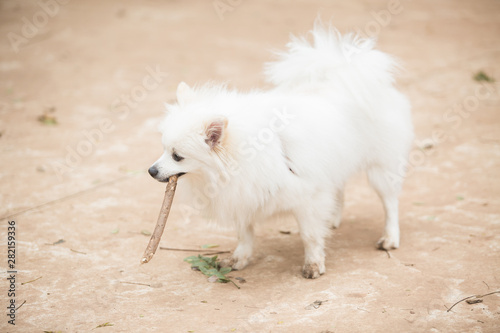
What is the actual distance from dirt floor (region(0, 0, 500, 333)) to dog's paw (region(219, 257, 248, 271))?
0.07 meters

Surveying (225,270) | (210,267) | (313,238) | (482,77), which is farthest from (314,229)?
(482,77)

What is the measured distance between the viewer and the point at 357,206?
5914 millimetres

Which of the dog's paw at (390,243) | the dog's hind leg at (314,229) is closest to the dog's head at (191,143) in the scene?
the dog's hind leg at (314,229)

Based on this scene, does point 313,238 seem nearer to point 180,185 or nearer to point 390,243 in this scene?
point 390,243

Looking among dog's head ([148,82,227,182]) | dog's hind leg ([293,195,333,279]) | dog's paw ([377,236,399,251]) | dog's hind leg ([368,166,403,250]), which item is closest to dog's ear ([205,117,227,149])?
dog's head ([148,82,227,182])

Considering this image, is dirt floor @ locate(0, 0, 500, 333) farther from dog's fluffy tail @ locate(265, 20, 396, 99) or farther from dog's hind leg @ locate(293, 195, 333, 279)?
dog's fluffy tail @ locate(265, 20, 396, 99)

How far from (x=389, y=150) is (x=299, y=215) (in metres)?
1.15

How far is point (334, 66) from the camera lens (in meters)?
4.59

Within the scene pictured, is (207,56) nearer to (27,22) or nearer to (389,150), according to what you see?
(27,22)

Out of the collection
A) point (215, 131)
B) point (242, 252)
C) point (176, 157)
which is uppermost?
point (215, 131)

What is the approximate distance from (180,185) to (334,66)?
1.77 m

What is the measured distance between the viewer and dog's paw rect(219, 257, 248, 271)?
176 inches

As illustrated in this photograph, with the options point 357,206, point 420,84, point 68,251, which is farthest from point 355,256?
point 420,84

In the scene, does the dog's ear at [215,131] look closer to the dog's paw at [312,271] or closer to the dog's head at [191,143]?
the dog's head at [191,143]
